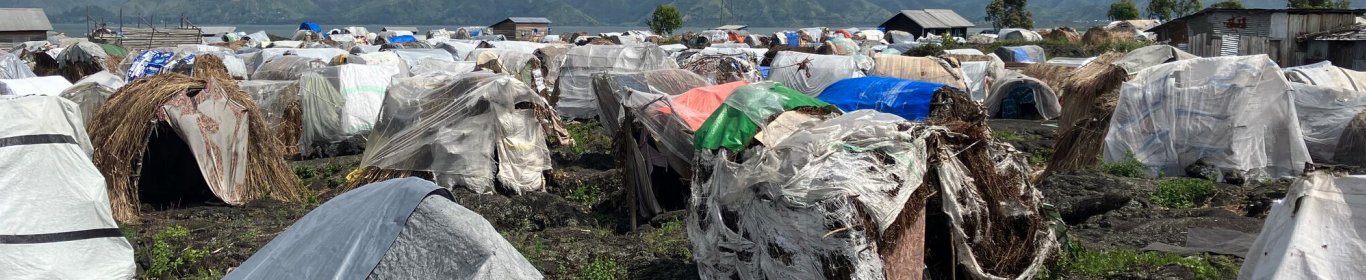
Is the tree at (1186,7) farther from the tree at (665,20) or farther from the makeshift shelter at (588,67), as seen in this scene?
the makeshift shelter at (588,67)

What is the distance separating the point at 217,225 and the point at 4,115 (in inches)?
105

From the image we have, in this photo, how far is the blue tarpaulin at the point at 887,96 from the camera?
19.2 meters

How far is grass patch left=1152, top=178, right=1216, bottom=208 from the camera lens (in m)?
12.4

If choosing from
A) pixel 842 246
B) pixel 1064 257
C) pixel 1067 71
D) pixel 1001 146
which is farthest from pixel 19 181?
pixel 1067 71

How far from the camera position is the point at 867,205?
7.22 meters

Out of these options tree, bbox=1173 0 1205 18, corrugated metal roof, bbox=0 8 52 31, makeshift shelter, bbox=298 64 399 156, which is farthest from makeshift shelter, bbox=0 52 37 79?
tree, bbox=1173 0 1205 18

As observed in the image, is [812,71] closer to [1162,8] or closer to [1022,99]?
[1022,99]

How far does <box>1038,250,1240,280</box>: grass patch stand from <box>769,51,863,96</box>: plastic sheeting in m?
14.5

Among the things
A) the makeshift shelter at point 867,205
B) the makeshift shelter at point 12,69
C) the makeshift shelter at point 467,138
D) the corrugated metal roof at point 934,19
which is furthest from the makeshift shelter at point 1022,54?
the makeshift shelter at point 867,205

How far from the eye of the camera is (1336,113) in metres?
14.9

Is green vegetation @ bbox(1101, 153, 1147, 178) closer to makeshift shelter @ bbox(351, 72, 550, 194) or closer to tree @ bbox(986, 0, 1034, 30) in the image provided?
makeshift shelter @ bbox(351, 72, 550, 194)

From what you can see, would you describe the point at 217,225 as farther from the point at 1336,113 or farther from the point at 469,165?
the point at 1336,113

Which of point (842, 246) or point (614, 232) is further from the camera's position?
point (614, 232)

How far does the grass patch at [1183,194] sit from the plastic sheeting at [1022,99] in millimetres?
10483
